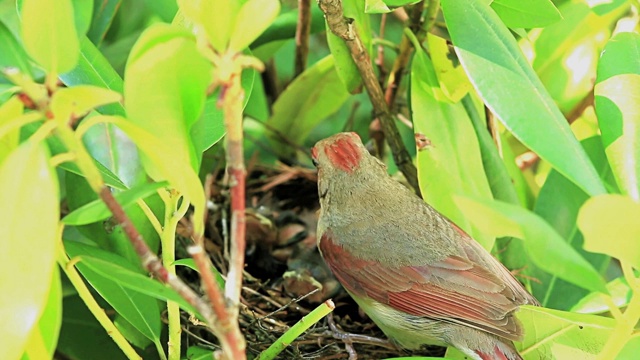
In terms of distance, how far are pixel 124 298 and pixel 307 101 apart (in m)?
1.03

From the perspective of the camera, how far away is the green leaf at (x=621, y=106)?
53.3 inches

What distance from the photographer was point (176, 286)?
895mm

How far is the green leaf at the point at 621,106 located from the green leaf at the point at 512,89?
142mm

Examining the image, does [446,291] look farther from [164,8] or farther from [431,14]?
[164,8]

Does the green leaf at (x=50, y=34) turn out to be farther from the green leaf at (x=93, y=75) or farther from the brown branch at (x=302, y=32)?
the brown branch at (x=302, y=32)

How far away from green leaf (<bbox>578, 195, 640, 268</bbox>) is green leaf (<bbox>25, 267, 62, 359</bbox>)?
64cm

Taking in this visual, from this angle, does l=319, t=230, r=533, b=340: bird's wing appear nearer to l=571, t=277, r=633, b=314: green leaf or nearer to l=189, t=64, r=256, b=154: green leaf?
l=571, t=277, r=633, b=314: green leaf

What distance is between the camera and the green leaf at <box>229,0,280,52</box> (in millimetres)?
919

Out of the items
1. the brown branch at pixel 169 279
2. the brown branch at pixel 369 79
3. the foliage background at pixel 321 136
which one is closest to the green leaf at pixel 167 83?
the foliage background at pixel 321 136

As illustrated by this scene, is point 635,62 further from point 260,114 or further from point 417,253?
point 260,114

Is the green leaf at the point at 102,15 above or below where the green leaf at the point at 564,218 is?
above

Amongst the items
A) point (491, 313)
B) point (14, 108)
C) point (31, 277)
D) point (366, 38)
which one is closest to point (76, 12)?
point (14, 108)

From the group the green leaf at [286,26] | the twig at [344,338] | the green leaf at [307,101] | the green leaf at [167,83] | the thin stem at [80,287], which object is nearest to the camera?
the green leaf at [167,83]

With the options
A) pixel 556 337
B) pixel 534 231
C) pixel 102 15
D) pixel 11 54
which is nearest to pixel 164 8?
pixel 102 15
